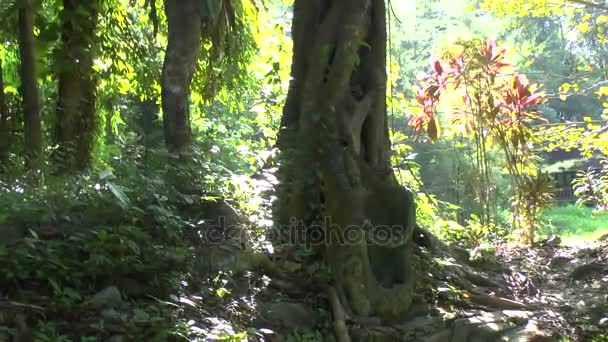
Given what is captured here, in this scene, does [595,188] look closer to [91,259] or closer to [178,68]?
[178,68]

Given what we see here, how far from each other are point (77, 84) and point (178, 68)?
1.34 meters

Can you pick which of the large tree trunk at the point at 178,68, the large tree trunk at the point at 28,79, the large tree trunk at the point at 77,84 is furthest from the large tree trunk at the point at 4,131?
the large tree trunk at the point at 178,68

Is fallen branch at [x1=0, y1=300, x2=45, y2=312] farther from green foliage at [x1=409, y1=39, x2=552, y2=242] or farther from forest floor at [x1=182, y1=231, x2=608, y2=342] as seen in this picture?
green foliage at [x1=409, y1=39, x2=552, y2=242]

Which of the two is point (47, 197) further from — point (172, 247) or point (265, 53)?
point (265, 53)

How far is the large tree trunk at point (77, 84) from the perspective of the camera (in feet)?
19.1

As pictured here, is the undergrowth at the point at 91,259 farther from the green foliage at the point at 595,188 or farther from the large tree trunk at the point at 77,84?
the green foliage at the point at 595,188

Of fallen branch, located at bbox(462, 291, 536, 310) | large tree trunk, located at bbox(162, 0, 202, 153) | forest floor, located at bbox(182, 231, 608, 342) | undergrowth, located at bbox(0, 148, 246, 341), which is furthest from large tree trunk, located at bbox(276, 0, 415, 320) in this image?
undergrowth, located at bbox(0, 148, 246, 341)

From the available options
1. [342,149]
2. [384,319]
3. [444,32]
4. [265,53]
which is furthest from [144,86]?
[444,32]

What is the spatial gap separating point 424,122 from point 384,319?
5.98 meters

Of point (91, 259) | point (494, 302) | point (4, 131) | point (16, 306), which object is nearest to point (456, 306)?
point (494, 302)

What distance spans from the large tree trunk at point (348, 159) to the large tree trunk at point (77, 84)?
191 centimetres

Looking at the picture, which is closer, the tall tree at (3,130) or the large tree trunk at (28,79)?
the large tree trunk at (28,79)

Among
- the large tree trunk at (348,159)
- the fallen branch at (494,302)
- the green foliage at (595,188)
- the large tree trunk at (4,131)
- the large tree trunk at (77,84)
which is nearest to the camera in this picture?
the large tree trunk at (348,159)

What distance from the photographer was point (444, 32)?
24.6m
